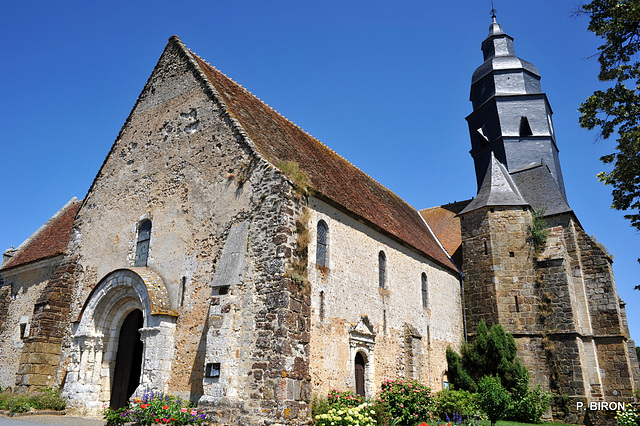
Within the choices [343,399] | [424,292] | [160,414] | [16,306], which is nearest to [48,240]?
[16,306]

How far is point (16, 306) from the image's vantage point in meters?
16.7

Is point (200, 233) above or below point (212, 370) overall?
above

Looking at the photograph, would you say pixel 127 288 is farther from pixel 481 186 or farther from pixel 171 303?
pixel 481 186

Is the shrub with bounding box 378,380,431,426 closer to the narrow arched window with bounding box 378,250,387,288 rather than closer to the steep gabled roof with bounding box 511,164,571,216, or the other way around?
the narrow arched window with bounding box 378,250,387,288

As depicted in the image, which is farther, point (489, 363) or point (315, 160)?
point (489, 363)

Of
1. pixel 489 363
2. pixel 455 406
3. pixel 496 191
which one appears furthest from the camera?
pixel 496 191

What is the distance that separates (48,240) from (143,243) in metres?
7.66

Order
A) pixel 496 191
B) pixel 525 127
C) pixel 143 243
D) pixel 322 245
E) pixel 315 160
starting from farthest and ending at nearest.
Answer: pixel 525 127 → pixel 496 191 → pixel 315 160 → pixel 143 243 → pixel 322 245

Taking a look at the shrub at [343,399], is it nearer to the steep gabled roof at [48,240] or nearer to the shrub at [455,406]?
the shrub at [455,406]

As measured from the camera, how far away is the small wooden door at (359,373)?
12555 millimetres

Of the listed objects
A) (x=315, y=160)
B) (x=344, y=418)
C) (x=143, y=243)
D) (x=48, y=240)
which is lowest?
(x=344, y=418)

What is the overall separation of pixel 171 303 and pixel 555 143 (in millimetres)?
A: 20294

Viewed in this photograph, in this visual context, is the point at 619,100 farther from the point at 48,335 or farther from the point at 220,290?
the point at 48,335

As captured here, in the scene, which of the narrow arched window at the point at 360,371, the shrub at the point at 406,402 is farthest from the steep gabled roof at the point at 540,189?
the narrow arched window at the point at 360,371
